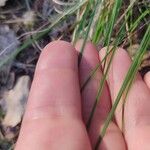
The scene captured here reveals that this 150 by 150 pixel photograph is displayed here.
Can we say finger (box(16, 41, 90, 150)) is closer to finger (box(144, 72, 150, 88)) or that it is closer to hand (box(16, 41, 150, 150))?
hand (box(16, 41, 150, 150))

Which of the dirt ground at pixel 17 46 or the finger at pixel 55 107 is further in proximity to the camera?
the dirt ground at pixel 17 46

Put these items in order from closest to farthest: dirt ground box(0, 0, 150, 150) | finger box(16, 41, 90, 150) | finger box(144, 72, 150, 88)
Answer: finger box(16, 41, 90, 150) < finger box(144, 72, 150, 88) < dirt ground box(0, 0, 150, 150)

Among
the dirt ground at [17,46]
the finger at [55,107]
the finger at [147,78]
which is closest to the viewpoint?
the finger at [55,107]

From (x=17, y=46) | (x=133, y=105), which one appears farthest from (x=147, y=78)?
(x=17, y=46)

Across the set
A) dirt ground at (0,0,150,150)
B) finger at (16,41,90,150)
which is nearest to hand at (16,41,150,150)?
finger at (16,41,90,150)

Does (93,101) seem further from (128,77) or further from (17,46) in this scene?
(17,46)

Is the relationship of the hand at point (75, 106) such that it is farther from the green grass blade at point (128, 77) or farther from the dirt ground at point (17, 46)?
the dirt ground at point (17, 46)

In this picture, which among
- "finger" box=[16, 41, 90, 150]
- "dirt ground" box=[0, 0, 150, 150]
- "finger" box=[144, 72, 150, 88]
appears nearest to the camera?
"finger" box=[16, 41, 90, 150]

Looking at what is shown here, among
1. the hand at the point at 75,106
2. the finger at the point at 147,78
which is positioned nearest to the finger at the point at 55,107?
the hand at the point at 75,106
